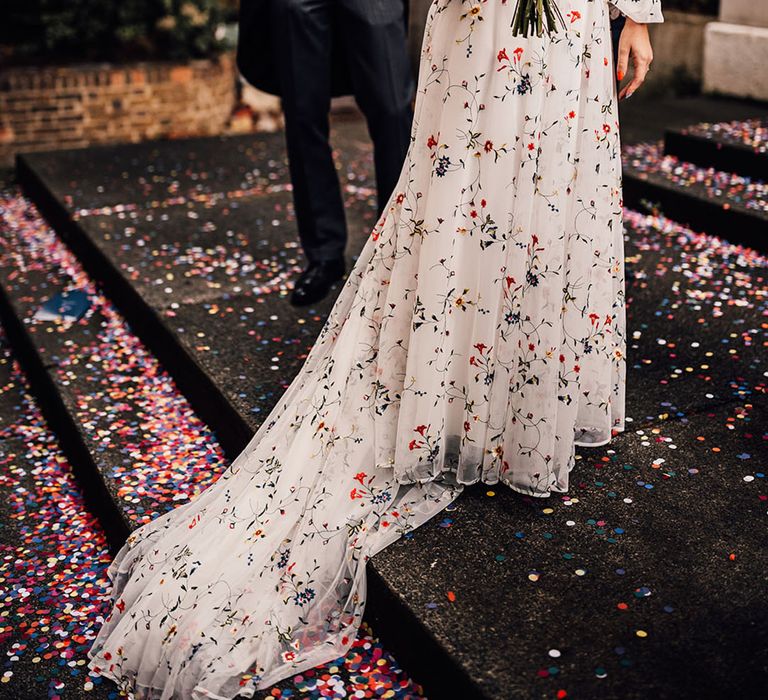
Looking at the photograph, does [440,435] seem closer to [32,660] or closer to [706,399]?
[706,399]

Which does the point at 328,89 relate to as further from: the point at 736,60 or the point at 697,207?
the point at 736,60

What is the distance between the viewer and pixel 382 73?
10.4 ft

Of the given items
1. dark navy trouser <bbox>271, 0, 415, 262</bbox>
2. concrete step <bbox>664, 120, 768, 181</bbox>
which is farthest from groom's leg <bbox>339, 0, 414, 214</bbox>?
concrete step <bbox>664, 120, 768, 181</bbox>

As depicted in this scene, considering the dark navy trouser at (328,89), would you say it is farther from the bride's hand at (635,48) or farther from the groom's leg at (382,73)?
the bride's hand at (635,48)

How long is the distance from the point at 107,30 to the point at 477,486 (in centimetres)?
545

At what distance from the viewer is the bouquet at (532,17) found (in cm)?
190

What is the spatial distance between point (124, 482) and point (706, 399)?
5.32 ft

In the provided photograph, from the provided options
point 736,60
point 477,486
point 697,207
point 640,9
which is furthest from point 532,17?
point 736,60

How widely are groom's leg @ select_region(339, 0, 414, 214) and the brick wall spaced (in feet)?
12.6

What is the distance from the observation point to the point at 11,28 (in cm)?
644

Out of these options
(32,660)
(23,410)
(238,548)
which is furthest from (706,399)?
(23,410)

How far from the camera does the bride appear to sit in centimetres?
199

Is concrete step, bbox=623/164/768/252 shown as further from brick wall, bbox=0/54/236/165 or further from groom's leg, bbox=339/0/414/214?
brick wall, bbox=0/54/236/165

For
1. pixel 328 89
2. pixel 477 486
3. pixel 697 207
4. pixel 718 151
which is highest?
pixel 328 89
